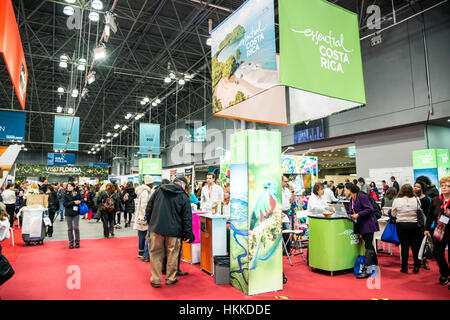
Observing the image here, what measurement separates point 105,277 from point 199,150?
Answer: 52.1ft

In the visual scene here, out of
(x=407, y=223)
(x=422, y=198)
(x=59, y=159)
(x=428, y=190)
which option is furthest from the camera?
(x=59, y=159)

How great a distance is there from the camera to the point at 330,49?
118 inches

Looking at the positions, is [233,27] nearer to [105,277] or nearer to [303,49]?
[303,49]

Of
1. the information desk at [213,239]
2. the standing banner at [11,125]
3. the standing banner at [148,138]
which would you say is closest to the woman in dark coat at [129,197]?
the standing banner at [11,125]

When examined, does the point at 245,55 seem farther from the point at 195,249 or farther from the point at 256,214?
the point at 195,249

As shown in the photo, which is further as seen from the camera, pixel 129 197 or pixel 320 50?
pixel 129 197

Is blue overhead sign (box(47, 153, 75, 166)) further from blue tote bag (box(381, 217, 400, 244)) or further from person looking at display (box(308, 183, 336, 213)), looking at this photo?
blue tote bag (box(381, 217, 400, 244))

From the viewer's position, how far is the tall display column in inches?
146

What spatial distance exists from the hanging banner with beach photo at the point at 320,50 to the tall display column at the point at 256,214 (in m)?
1.13

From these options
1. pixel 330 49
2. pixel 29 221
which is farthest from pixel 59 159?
pixel 330 49

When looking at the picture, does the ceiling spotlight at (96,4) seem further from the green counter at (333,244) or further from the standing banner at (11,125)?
the green counter at (333,244)

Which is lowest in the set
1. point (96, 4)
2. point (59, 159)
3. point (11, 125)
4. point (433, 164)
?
point (433, 164)

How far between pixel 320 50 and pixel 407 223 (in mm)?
3046
